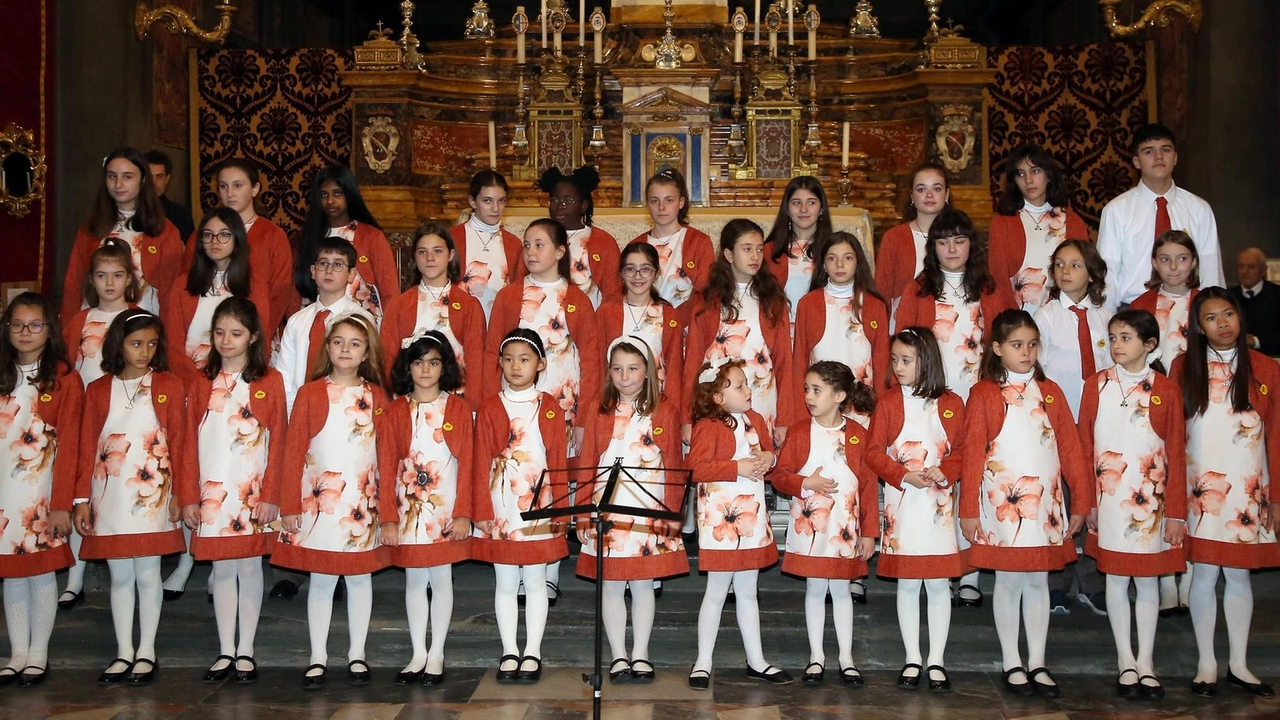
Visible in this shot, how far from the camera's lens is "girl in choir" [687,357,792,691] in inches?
194

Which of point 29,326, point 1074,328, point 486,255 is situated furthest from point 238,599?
point 1074,328

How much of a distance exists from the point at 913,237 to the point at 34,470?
11.8ft

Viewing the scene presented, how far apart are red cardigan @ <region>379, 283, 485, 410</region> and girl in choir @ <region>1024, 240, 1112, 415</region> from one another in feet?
7.31

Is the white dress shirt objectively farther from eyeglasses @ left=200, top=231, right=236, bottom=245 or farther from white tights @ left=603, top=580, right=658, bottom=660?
eyeglasses @ left=200, top=231, right=236, bottom=245

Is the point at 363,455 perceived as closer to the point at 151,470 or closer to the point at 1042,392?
the point at 151,470

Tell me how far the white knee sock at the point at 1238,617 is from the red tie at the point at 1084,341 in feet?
2.99

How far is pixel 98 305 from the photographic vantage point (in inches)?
219

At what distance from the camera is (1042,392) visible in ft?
16.4

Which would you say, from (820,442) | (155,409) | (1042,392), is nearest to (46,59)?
(155,409)

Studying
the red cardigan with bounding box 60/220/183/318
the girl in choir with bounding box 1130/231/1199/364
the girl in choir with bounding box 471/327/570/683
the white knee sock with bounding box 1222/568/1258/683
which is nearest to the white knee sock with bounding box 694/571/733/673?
the girl in choir with bounding box 471/327/570/683

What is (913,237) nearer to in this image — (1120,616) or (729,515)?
(729,515)

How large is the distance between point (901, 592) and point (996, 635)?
585 mm

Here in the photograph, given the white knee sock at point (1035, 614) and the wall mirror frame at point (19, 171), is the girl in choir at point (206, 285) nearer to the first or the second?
Result: the wall mirror frame at point (19, 171)

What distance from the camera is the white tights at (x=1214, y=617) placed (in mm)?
4941
